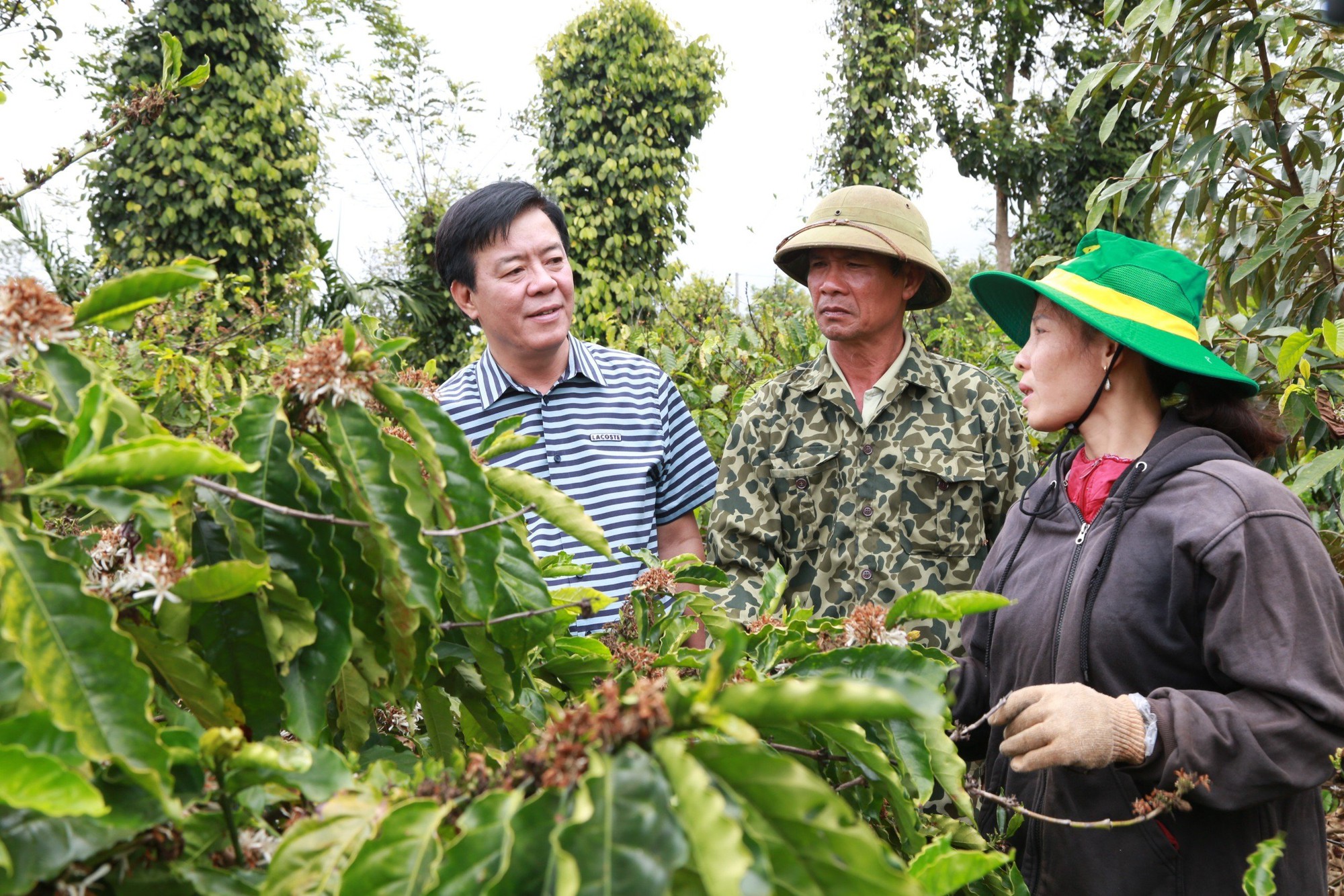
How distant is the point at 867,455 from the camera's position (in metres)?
3.13

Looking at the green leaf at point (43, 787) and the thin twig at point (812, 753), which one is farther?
the thin twig at point (812, 753)

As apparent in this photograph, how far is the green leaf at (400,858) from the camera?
2.30ft

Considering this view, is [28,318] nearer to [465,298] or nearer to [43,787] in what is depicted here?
[43,787]

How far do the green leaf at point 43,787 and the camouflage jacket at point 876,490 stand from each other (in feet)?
7.73

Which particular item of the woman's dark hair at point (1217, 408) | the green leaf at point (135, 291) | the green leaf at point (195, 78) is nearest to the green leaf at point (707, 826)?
the green leaf at point (135, 291)

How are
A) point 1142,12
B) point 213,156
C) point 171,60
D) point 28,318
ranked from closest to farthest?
1. point 28,318
2. point 171,60
3. point 1142,12
4. point 213,156

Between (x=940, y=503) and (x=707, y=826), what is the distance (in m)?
2.55

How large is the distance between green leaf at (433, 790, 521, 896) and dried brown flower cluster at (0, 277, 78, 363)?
53 cm

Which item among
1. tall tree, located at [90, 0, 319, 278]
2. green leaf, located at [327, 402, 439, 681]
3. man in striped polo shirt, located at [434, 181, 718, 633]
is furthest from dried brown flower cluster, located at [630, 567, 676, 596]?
tall tree, located at [90, 0, 319, 278]

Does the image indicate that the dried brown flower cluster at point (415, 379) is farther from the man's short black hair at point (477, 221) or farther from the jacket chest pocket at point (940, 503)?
the jacket chest pocket at point (940, 503)

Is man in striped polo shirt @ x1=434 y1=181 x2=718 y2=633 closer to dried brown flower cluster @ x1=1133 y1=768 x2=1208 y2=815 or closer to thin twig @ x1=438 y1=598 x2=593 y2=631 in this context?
dried brown flower cluster @ x1=1133 y1=768 x2=1208 y2=815

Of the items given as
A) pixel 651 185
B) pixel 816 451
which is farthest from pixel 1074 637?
pixel 651 185

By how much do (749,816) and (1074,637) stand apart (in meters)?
1.45

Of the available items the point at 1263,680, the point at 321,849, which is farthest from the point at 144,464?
the point at 1263,680
